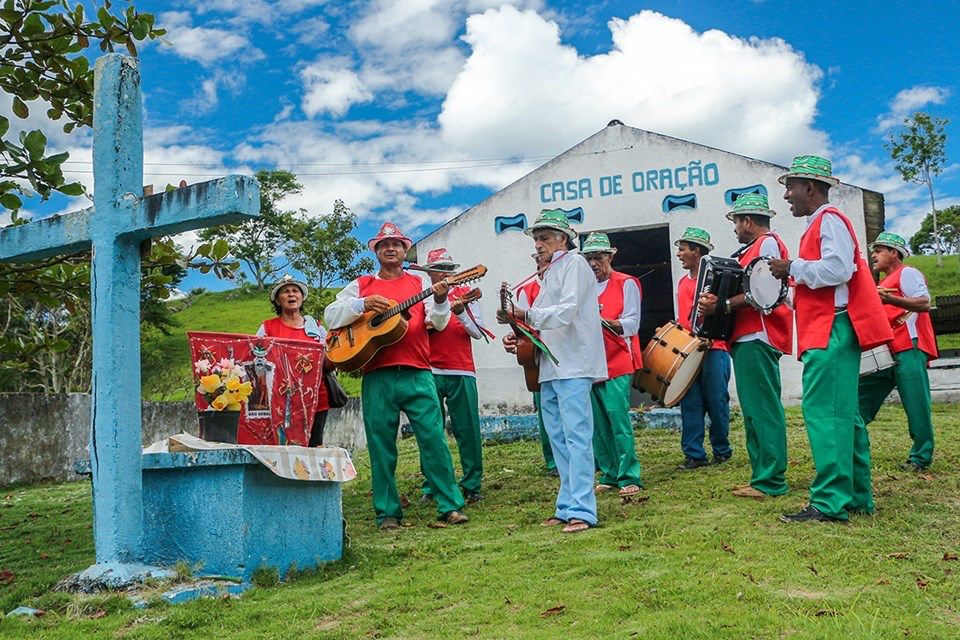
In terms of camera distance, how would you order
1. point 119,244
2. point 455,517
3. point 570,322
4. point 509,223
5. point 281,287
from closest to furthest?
1. point 119,244
2. point 570,322
3. point 455,517
4. point 281,287
5. point 509,223

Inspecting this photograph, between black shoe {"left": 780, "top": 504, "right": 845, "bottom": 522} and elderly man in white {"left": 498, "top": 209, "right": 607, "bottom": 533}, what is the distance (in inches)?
46.5

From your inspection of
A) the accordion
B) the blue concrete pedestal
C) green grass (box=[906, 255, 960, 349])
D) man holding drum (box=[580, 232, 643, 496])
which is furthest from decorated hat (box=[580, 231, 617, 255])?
green grass (box=[906, 255, 960, 349])

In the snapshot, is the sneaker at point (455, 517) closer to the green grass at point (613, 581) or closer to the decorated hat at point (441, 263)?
the green grass at point (613, 581)

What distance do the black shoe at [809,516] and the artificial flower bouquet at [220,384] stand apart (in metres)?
3.35

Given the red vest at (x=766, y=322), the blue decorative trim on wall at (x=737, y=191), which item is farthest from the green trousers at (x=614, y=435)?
the blue decorative trim on wall at (x=737, y=191)

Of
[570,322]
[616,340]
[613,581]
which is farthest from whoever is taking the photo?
[616,340]

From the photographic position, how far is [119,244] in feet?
16.7

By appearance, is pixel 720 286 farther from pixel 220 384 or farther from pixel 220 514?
pixel 220 514

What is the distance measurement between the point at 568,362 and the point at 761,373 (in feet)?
5.05

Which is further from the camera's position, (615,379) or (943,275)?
(943,275)

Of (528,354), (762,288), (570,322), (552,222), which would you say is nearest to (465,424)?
(528,354)

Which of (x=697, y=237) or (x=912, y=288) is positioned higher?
(x=697, y=237)

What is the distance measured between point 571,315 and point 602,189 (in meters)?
12.3

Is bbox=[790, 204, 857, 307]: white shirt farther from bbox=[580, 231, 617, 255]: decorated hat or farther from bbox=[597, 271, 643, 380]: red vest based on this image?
bbox=[580, 231, 617, 255]: decorated hat
